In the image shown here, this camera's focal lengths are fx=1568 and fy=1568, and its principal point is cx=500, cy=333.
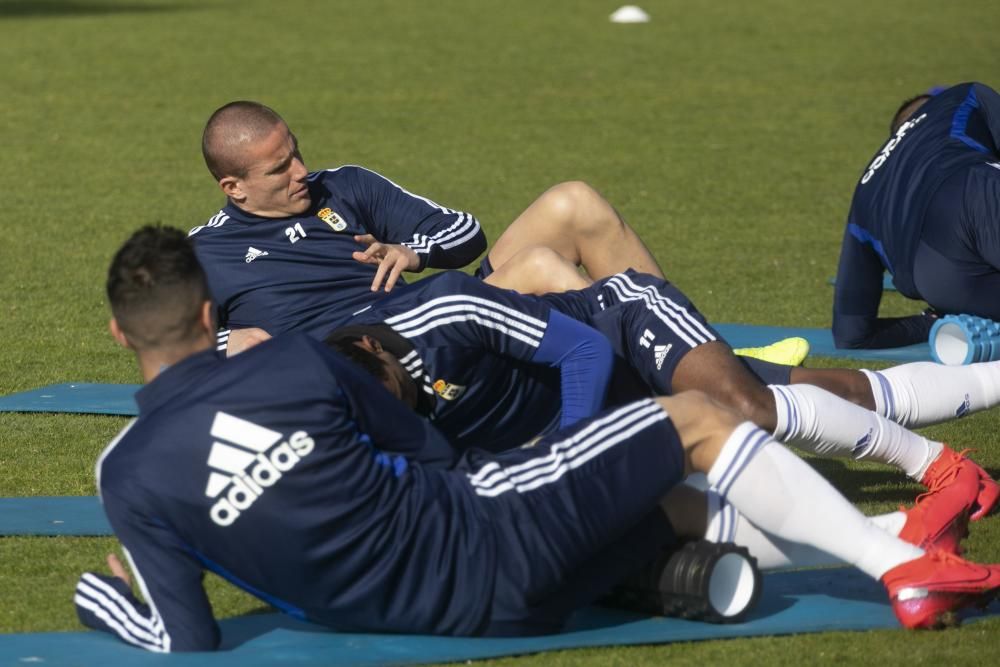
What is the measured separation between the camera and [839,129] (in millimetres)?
14547

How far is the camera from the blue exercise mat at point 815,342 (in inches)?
296

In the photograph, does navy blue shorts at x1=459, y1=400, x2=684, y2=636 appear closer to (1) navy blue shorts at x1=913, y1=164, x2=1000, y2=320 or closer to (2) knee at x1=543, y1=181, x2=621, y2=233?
(2) knee at x1=543, y1=181, x2=621, y2=233

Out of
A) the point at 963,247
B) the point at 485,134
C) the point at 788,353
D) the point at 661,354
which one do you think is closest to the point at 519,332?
the point at 661,354

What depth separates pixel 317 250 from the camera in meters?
6.00

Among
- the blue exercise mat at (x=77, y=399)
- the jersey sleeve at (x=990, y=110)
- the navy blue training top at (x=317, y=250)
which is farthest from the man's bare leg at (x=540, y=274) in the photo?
the jersey sleeve at (x=990, y=110)

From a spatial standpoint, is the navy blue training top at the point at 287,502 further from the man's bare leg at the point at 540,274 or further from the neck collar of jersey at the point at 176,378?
the man's bare leg at the point at 540,274

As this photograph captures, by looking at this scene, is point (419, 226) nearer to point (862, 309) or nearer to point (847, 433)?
point (847, 433)

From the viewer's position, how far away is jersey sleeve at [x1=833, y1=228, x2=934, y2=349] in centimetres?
739

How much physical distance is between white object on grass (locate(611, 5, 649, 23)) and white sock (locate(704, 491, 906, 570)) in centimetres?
1861

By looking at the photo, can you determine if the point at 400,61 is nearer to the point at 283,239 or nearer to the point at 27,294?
the point at 27,294

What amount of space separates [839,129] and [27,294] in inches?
327

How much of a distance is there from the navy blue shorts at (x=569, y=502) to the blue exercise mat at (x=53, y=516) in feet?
5.53

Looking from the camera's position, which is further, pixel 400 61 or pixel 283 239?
pixel 400 61

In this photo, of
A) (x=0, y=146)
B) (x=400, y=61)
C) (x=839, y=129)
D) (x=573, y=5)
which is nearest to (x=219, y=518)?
(x=0, y=146)
